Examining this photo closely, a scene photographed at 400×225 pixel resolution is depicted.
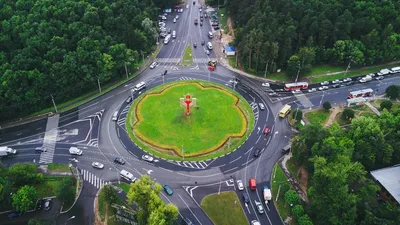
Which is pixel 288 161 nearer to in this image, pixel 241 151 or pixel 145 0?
pixel 241 151

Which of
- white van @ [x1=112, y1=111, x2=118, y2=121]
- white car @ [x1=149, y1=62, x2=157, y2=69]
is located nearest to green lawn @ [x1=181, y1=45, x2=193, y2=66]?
white car @ [x1=149, y1=62, x2=157, y2=69]

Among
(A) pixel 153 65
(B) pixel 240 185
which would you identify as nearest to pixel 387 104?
(B) pixel 240 185

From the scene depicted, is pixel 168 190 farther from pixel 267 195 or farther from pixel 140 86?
pixel 140 86

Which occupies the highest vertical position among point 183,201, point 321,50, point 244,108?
point 321,50

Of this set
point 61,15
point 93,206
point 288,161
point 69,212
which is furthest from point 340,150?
point 61,15

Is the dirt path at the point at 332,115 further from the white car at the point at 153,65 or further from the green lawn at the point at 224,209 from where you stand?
the white car at the point at 153,65

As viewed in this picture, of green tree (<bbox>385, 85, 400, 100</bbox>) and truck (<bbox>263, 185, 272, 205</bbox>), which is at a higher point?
green tree (<bbox>385, 85, 400, 100</bbox>)

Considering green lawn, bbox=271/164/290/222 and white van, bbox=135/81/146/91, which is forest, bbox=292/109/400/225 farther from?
white van, bbox=135/81/146/91
